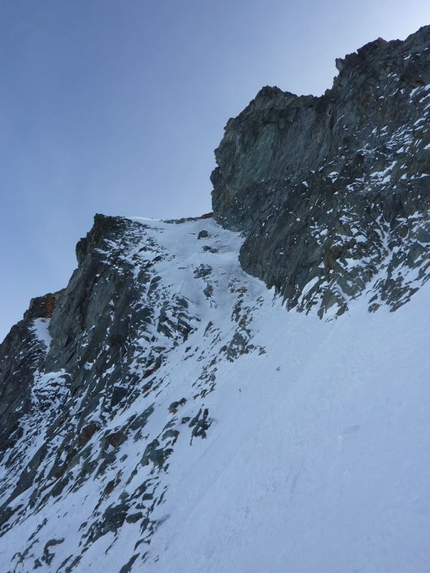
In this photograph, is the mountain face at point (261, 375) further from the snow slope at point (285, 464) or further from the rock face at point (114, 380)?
the rock face at point (114, 380)

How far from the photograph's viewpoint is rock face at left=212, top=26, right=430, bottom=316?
21219 mm

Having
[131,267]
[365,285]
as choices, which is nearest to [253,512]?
[365,285]

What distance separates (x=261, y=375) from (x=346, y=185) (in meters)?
13.9

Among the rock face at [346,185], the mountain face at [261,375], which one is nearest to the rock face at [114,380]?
the mountain face at [261,375]

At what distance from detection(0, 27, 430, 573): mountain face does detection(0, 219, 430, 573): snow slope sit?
0.21 ft

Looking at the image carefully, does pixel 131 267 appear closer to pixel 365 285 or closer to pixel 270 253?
pixel 270 253

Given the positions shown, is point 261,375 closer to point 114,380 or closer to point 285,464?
point 285,464

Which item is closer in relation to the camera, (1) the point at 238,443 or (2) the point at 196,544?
(2) the point at 196,544

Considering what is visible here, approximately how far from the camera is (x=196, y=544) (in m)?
12.6

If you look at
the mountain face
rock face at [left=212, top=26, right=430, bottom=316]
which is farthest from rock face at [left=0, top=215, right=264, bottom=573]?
rock face at [left=212, top=26, right=430, bottom=316]

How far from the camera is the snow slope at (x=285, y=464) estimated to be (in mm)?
8555

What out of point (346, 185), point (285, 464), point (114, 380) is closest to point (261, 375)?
point (285, 464)

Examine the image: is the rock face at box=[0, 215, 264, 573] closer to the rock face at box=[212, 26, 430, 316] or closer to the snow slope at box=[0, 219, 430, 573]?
the snow slope at box=[0, 219, 430, 573]

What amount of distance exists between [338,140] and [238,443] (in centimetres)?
2585
